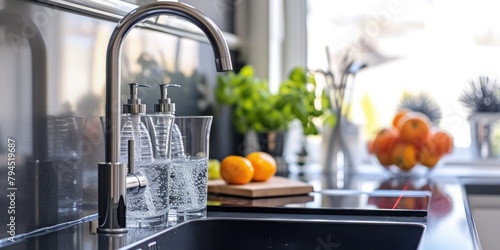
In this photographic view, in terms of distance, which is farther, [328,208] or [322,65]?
[322,65]

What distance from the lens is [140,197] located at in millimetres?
1215

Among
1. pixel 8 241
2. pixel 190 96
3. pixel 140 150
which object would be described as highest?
pixel 190 96

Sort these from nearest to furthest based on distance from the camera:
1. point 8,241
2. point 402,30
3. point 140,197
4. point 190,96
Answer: point 8,241 < point 140,197 < point 190,96 < point 402,30

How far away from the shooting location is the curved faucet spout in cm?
112

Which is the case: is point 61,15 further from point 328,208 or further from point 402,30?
point 402,30

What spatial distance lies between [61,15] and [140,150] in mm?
266

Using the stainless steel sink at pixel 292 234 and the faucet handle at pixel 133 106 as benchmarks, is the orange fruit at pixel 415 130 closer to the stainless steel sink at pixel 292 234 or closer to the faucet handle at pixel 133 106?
the stainless steel sink at pixel 292 234

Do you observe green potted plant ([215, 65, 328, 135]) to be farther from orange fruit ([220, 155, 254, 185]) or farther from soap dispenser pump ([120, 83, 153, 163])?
soap dispenser pump ([120, 83, 153, 163])

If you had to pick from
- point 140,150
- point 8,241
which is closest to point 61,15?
point 140,150

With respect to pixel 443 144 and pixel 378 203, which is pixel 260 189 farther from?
pixel 443 144

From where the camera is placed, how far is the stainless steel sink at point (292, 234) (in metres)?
1.29

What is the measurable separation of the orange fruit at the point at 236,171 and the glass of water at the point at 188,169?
263mm

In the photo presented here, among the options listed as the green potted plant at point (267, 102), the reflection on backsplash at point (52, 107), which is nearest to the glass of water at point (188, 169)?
the reflection on backsplash at point (52, 107)

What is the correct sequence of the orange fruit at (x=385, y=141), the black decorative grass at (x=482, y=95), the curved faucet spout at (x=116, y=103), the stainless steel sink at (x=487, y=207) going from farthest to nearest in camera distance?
the black decorative grass at (x=482, y=95)
the orange fruit at (x=385, y=141)
the stainless steel sink at (x=487, y=207)
the curved faucet spout at (x=116, y=103)
